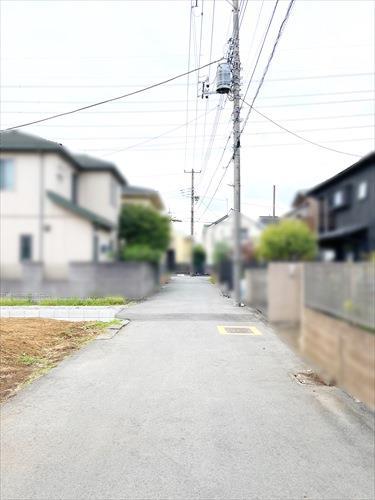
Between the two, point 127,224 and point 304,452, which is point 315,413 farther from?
point 127,224

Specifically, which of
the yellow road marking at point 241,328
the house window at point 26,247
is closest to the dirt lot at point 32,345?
the yellow road marking at point 241,328

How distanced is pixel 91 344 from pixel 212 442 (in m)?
4.88

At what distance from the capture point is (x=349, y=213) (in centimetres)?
100

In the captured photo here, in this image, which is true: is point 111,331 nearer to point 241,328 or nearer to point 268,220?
point 241,328

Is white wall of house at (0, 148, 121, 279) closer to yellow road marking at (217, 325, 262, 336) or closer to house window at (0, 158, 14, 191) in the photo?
house window at (0, 158, 14, 191)

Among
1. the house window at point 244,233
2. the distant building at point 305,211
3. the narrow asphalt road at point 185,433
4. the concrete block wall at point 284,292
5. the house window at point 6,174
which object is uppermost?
the house window at point 6,174

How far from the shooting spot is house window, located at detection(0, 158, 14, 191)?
199 cm

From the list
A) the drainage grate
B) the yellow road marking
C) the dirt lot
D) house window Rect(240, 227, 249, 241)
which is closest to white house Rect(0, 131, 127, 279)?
house window Rect(240, 227, 249, 241)

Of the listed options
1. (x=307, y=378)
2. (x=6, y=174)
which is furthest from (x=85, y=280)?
(x=307, y=378)

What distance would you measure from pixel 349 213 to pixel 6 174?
5.75ft

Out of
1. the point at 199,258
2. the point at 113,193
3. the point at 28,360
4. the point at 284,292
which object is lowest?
the point at 28,360

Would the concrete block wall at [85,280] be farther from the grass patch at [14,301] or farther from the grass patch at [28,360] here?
the grass patch at [28,360]

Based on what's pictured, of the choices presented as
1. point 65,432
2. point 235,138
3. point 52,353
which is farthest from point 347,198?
point 52,353

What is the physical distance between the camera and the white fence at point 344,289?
3.54ft
